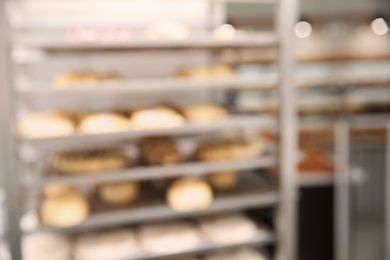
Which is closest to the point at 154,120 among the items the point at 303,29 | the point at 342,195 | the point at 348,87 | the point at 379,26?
the point at 342,195

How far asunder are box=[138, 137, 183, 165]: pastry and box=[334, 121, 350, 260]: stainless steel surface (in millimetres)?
1307

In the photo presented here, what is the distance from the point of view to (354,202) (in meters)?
2.90

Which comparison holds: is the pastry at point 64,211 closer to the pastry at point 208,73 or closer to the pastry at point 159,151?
the pastry at point 159,151

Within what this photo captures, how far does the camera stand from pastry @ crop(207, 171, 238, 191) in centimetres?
185

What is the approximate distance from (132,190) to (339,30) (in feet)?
13.6

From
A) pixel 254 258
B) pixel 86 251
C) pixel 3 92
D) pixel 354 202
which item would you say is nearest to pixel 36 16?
pixel 3 92

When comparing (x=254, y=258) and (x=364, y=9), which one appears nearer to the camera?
(x=254, y=258)

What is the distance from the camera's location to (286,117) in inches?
66.1

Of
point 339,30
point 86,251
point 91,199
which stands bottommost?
point 86,251

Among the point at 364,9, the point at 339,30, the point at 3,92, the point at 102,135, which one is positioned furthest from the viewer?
the point at 339,30

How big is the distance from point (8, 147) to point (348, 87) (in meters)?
4.56

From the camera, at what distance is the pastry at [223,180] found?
1.85 m

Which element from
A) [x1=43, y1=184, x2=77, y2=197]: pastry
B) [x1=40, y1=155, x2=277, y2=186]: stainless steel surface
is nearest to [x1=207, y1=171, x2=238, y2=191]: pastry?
[x1=40, y1=155, x2=277, y2=186]: stainless steel surface

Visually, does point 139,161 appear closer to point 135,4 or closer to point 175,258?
point 175,258
